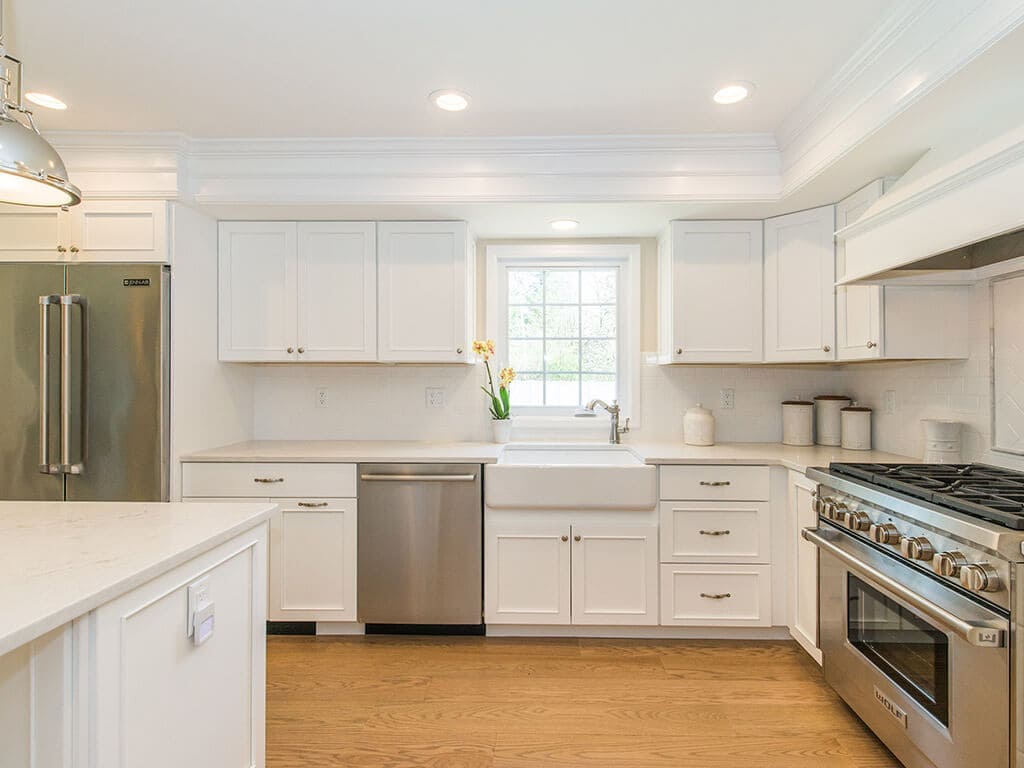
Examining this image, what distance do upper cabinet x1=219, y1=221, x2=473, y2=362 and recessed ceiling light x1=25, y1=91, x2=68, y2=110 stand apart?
82cm

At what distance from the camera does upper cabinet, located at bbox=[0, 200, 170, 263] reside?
2.80 meters

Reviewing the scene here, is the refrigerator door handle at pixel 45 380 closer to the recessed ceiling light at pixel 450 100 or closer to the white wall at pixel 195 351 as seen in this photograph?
the white wall at pixel 195 351

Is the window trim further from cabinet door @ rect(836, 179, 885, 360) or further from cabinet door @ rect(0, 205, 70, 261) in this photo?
cabinet door @ rect(0, 205, 70, 261)

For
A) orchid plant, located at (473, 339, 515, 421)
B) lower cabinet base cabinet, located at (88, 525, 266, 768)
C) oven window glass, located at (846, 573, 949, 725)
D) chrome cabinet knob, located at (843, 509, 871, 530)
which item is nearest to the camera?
lower cabinet base cabinet, located at (88, 525, 266, 768)

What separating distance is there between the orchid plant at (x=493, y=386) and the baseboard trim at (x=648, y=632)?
1.14m

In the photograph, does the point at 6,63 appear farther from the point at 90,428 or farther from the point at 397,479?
the point at 397,479

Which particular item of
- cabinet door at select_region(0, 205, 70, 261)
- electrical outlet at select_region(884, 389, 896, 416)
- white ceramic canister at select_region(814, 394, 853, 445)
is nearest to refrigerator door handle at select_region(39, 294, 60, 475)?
cabinet door at select_region(0, 205, 70, 261)

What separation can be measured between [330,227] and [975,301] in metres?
2.96

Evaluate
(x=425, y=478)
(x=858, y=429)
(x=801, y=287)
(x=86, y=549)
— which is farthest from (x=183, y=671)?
(x=858, y=429)

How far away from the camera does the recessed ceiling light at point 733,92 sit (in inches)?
90.3

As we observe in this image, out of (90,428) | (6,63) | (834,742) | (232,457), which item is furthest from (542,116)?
(834,742)

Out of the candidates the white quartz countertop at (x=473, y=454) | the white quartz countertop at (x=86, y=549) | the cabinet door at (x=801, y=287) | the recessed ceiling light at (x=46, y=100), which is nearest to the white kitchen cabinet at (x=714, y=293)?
the cabinet door at (x=801, y=287)

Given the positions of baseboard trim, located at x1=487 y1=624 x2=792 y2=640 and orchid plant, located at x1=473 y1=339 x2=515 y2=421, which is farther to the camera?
orchid plant, located at x1=473 y1=339 x2=515 y2=421

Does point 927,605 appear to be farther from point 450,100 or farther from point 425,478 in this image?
point 450,100
